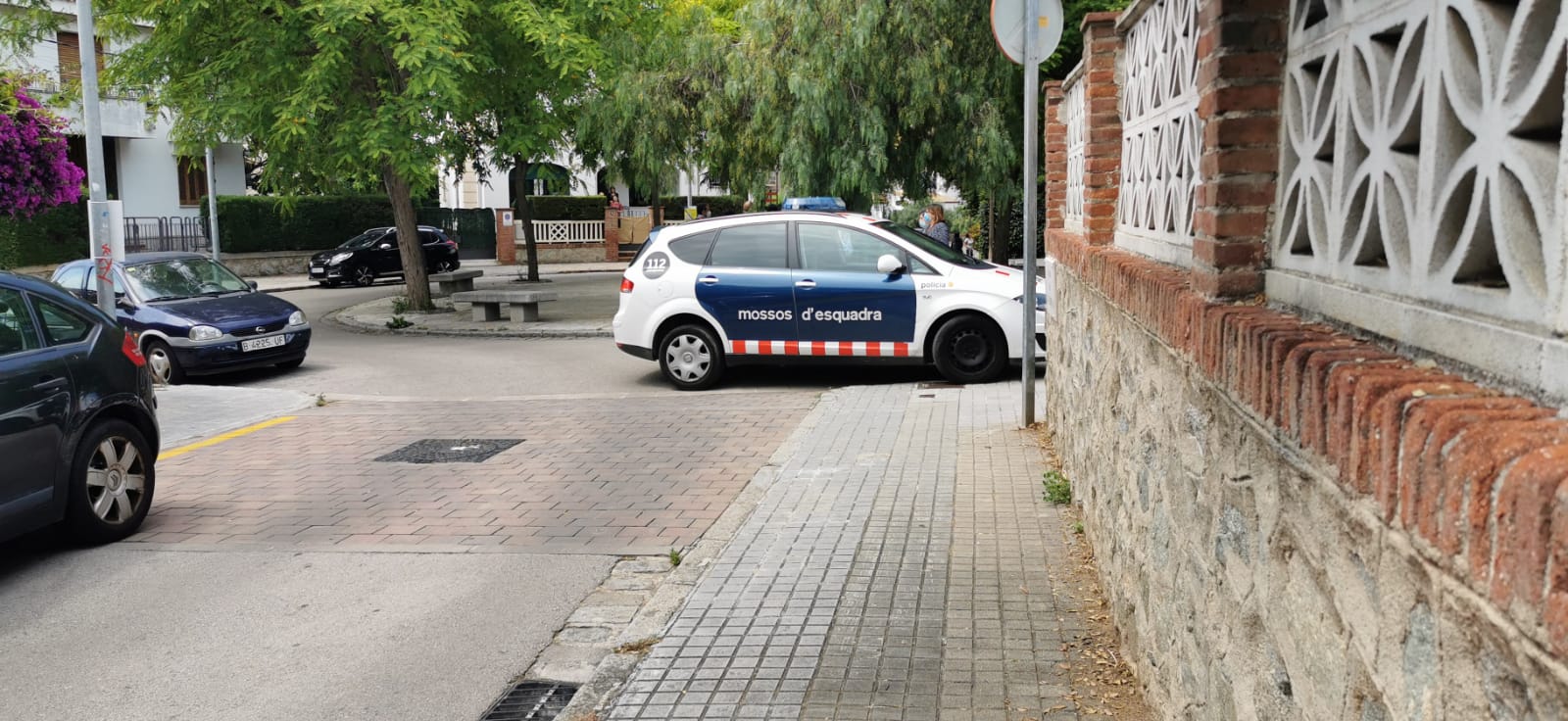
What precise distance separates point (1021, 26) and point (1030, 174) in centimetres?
106

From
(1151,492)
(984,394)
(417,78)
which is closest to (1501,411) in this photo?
(1151,492)

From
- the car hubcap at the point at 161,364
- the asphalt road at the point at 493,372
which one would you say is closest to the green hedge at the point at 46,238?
the asphalt road at the point at 493,372

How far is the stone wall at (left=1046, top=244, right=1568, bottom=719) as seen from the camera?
1.55 meters

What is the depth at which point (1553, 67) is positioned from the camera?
5.46ft

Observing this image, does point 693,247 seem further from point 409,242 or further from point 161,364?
point 409,242

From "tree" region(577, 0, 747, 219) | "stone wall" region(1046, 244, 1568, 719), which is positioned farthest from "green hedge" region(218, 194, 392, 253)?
"stone wall" region(1046, 244, 1568, 719)

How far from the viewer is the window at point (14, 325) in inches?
267

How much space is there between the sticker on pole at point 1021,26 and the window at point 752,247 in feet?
14.3

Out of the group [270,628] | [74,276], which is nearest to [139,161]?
[74,276]

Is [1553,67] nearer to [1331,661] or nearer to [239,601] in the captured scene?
[1331,661]

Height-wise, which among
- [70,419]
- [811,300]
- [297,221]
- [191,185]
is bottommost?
[70,419]

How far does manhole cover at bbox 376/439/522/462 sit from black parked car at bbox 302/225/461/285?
24.7 metres

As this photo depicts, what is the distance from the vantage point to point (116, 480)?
24.3 feet

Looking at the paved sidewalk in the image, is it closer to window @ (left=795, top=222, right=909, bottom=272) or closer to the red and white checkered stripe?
the red and white checkered stripe
